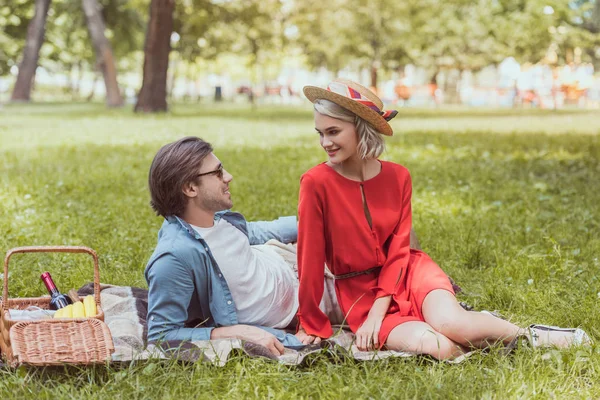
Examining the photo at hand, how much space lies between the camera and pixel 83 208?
7949mm

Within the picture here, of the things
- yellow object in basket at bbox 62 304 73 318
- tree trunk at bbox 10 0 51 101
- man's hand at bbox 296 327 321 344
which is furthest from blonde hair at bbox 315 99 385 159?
tree trunk at bbox 10 0 51 101

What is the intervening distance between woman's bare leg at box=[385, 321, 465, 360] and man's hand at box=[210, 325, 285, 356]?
0.56m

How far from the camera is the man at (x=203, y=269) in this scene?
3.92m

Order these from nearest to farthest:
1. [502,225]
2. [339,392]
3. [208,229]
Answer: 1. [339,392]
2. [208,229]
3. [502,225]

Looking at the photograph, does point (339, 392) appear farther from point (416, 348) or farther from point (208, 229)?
point (208, 229)

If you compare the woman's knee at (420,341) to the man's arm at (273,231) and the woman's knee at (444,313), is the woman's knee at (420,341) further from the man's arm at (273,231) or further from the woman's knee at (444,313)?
the man's arm at (273,231)

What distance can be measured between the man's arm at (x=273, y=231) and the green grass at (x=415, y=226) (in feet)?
3.30

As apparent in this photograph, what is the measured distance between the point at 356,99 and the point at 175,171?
3.13ft

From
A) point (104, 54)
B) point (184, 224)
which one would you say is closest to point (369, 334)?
point (184, 224)

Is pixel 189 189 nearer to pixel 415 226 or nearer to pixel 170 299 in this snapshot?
pixel 170 299

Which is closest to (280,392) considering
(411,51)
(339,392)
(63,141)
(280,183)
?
(339,392)

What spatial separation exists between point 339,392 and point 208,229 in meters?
1.14

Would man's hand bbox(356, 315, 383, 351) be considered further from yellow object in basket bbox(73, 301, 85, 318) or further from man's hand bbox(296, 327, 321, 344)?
yellow object in basket bbox(73, 301, 85, 318)

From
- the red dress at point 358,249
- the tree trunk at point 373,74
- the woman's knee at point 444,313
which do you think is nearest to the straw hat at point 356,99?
the red dress at point 358,249
